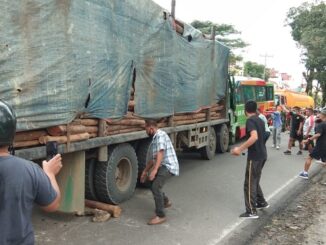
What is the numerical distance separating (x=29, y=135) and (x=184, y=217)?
8.84 feet

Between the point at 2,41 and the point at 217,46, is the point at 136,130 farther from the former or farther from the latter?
the point at 217,46

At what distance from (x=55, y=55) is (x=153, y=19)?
9.88ft

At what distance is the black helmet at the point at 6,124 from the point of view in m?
2.16

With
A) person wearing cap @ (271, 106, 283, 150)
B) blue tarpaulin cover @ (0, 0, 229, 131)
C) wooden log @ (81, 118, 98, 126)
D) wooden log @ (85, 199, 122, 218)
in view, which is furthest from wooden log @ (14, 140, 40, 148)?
person wearing cap @ (271, 106, 283, 150)

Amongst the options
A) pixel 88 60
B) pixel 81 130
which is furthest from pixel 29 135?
pixel 88 60

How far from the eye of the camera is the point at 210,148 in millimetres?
12195

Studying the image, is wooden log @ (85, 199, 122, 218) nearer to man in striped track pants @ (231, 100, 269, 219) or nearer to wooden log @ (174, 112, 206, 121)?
man in striped track pants @ (231, 100, 269, 219)

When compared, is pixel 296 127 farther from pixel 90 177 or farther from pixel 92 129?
pixel 92 129

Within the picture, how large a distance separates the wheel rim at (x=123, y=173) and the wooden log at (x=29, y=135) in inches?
86.2

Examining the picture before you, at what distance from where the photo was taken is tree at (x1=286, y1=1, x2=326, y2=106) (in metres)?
32.7

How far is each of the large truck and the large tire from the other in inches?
0.6

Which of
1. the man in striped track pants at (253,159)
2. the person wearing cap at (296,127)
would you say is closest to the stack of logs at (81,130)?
the man in striped track pants at (253,159)

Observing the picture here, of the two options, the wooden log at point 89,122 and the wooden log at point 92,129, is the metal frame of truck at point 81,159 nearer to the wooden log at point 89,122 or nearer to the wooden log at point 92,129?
the wooden log at point 92,129

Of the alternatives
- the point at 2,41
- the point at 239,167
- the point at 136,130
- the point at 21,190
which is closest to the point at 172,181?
the point at 136,130
